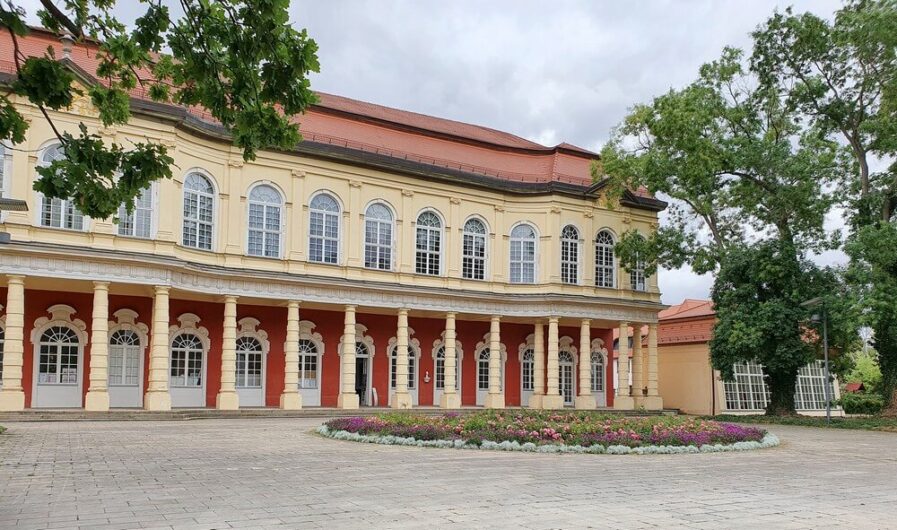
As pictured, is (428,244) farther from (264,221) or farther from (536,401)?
(536,401)

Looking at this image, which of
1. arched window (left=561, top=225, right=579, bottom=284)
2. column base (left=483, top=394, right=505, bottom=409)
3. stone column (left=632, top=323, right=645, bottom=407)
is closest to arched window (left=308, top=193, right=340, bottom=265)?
column base (left=483, top=394, right=505, bottom=409)

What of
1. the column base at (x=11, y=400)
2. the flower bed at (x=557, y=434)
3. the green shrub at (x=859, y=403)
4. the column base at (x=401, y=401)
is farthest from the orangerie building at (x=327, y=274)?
the flower bed at (x=557, y=434)

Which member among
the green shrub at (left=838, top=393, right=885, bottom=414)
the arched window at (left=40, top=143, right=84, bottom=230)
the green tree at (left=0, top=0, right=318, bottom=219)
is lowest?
the green shrub at (left=838, top=393, right=885, bottom=414)

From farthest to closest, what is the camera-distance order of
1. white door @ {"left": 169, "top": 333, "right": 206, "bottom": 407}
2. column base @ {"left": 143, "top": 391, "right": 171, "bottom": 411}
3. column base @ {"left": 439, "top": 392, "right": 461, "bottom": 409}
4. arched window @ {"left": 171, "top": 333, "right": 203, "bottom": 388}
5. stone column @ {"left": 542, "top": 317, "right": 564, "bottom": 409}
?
stone column @ {"left": 542, "top": 317, "right": 564, "bottom": 409}
column base @ {"left": 439, "top": 392, "right": 461, "bottom": 409}
arched window @ {"left": 171, "top": 333, "right": 203, "bottom": 388}
white door @ {"left": 169, "top": 333, "right": 206, "bottom": 407}
column base @ {"left": 143, "top": 391, "right": 171, "bottom": 411}

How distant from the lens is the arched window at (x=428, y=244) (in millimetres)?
33781

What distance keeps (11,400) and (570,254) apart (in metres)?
22.3

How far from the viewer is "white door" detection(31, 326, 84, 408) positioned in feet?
87.2

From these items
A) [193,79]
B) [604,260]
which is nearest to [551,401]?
[604,260]

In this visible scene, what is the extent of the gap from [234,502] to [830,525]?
20.6 feet

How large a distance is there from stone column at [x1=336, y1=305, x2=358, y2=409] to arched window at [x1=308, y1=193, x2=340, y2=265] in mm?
2164

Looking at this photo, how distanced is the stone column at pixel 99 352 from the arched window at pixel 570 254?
61.9 feet

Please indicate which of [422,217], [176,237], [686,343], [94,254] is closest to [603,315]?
[686,343]

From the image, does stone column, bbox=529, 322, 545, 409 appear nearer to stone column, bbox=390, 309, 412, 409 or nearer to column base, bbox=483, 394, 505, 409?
column base, bbox=483, 394, 505, 409

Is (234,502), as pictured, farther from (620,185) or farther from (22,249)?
(620,185)
